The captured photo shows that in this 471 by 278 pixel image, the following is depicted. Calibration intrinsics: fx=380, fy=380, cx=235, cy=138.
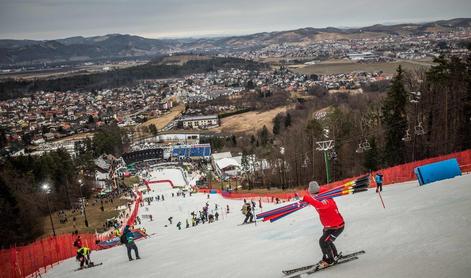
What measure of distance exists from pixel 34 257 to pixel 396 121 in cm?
3572

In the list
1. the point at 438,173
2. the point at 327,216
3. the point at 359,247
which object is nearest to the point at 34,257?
the point at 359,247

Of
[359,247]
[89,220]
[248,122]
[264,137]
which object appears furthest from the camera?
[248,122]

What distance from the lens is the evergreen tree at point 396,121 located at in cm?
4006

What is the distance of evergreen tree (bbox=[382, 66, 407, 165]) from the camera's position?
131 feet

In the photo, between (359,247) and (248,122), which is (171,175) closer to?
(248,122)

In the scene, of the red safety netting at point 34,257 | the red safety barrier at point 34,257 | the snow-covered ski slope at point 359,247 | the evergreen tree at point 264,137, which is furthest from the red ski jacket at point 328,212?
the evergreen tree at point 264,137

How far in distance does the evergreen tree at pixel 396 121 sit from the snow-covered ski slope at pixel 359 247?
89.7ft

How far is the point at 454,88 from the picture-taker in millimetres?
38438

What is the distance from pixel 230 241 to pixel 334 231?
7.72 metres

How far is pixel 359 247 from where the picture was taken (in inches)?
341

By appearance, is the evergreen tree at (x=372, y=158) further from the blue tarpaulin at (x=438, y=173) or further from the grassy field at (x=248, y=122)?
the grassy field at (x=248, y=122)

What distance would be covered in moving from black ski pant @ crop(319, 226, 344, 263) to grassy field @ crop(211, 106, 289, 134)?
109 metres

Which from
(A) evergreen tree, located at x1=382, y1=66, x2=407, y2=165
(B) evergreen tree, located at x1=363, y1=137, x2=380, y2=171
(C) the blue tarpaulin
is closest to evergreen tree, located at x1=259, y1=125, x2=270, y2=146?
(B) evergreen tree, located at x1=363, y1=137, x2=380, y2=171

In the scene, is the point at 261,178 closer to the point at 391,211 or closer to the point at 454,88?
the point at 454,88
